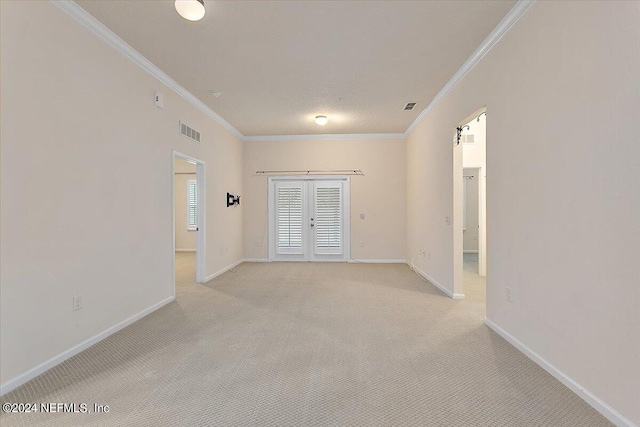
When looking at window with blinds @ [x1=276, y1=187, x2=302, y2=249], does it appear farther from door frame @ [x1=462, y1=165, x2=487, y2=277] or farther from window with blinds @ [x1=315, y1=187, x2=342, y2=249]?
door frame @ [x1=462, y1=165, x2=487, y2=277]

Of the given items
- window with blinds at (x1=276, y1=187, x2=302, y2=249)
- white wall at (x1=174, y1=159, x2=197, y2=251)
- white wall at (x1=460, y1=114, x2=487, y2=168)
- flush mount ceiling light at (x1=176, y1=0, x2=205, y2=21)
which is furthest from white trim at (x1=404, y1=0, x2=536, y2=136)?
white wall at (x1=174, y1=159, x2=197, y2=251)

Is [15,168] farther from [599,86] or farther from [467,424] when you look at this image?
[599,86]

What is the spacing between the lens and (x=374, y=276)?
214 inches

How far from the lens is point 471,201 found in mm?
8664

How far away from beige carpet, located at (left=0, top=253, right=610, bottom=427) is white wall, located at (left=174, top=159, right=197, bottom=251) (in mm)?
5534

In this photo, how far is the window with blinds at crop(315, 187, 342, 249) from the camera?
22.7 feet

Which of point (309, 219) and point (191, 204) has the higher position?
point (191, 204)

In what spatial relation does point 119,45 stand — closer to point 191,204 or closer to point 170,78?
point 170,78

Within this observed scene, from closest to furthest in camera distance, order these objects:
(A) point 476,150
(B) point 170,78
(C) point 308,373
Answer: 1. (C) point 308,373
2. (B) point 170,78
3. (A) point 476,150

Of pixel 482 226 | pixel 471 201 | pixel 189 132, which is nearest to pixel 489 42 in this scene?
pixel 482 226

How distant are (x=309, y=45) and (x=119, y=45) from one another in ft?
6.05

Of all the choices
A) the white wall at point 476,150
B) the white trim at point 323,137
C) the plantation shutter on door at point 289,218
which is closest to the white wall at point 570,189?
the white wall at point 476,150

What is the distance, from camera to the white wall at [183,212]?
8953 mm

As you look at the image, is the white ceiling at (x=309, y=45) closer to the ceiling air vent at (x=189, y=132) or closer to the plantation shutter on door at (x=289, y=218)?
the ceiling air vent at (x=189, y=132)
